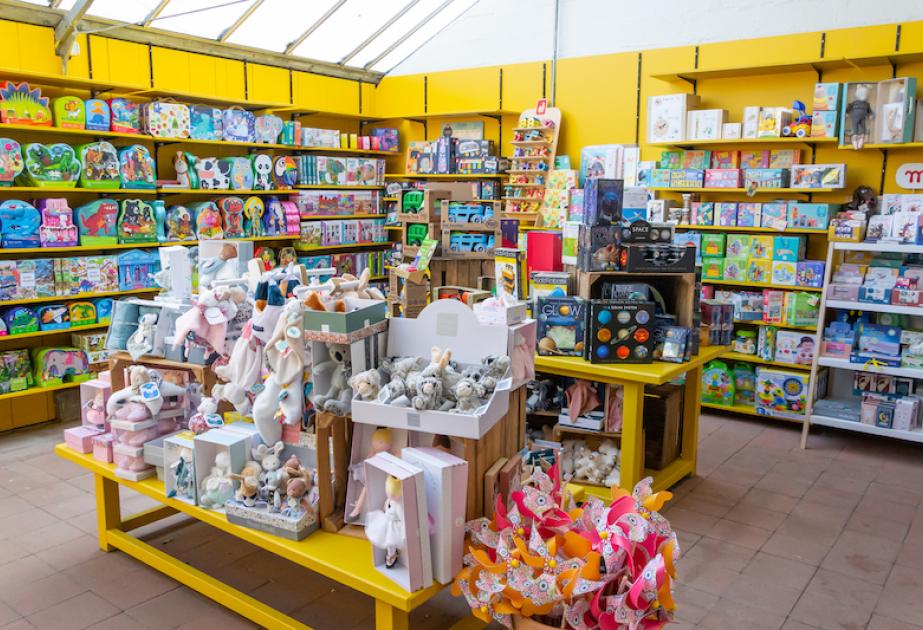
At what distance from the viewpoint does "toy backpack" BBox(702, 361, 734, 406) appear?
5855 millimetres

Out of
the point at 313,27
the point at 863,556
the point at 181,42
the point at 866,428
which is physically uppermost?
the point at 313,27

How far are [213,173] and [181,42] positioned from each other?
49.2 inches

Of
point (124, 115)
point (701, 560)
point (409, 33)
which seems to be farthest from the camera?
point (409, 33)

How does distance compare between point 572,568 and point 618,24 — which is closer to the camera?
point 572,568

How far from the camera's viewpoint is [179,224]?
619cm

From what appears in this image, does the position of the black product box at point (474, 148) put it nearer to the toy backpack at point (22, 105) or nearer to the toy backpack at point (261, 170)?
the toy backpack at point (261, 170)

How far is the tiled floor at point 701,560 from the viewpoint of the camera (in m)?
3.01

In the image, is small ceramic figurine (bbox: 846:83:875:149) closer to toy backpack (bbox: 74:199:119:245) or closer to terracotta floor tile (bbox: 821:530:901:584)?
terracotta floor tile (bbox: 821:530:901:584)

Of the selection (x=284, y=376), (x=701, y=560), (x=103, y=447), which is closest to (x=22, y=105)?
(x=103, y=447)

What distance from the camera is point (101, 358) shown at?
5.58 metres

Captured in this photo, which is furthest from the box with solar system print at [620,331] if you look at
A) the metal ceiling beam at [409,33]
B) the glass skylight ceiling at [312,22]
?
the metal ceiling beam at [409,33]

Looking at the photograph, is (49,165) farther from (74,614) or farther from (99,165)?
(74,614)

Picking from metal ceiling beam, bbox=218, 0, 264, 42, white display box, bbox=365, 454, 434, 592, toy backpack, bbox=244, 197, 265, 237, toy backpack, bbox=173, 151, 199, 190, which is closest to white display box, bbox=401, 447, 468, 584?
white display box, bbox=365, 454, 434, 592

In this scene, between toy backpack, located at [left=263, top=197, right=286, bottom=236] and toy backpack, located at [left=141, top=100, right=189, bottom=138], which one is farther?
toy backpack, located at [left=263, top=197, right=286, bottom=236]
